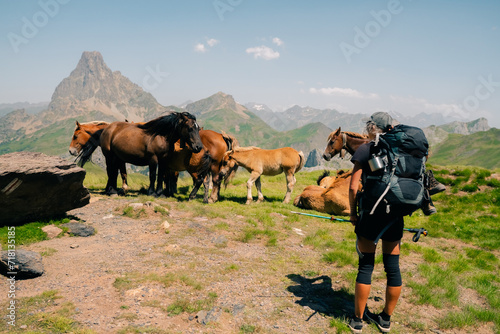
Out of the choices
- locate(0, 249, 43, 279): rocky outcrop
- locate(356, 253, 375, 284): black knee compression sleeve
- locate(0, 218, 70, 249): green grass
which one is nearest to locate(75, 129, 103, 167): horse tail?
locate(0, 218, 70, 249): green grass

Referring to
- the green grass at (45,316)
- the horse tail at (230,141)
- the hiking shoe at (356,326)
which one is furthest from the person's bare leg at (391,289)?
the horse tail at (230,141)

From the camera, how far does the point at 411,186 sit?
429 centimetres

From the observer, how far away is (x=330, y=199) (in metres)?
12.6

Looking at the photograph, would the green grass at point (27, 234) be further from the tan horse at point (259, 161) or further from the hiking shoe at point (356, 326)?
the tan horse at point (259, 161)

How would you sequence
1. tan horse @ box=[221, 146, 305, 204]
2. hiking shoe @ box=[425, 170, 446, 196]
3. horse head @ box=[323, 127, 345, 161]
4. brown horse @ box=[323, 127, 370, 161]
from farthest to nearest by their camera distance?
1. tan horse @ box=[221, 146, 305, 204]
2. horse head @ box=[323, 127, 345, 161]
3. brown horse @ box=[323, 127, 370, 161]
4. hiking shoe @ box=[425, 170, 446, 196]

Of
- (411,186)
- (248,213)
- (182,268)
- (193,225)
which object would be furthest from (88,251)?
(411,186)

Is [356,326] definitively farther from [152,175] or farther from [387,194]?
[152,175]

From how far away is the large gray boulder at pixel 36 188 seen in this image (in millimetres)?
7125

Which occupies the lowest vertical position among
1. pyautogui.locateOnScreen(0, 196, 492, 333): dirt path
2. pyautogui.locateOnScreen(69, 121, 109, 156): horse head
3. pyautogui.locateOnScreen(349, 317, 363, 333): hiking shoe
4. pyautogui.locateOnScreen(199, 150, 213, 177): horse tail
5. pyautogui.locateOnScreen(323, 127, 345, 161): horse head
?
pyautogui.locateOnScreen(0, 196, 492, 333): dirt path

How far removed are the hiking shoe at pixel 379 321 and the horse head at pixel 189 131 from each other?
926cm

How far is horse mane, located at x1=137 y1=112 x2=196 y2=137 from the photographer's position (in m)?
12.6

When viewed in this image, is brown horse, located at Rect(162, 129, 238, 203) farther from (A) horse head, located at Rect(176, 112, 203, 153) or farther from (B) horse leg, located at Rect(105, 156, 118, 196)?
(B) horse leg, located at Rect(105, 156, 118, 196)

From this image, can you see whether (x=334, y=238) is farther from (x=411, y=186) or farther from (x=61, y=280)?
(x=61, y=280)

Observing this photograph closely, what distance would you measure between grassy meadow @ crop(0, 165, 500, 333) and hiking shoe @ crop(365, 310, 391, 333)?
16 centimetres
